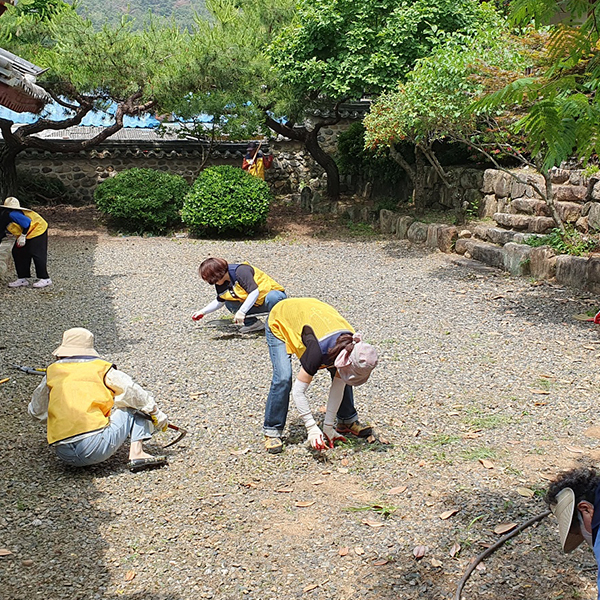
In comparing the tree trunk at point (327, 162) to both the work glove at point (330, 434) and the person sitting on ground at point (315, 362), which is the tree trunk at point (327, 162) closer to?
the person sitting on ground at point (315, 362)

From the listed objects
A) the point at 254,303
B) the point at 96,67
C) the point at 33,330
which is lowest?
the point at 33,330

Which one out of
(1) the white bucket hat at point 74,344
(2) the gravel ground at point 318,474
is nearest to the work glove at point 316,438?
(2) the gravel ground at point 318,474

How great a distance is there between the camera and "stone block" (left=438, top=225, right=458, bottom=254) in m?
12.2

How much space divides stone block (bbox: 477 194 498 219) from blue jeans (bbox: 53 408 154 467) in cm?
924

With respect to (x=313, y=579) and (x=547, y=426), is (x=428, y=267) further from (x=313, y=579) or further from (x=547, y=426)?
(x=313, y=579)

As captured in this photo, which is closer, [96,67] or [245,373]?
[245,373]

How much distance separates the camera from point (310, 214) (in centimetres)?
1702

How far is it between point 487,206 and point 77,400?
9.62 meters

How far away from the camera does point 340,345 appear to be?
4.08 meters

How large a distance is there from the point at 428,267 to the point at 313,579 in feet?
27.5

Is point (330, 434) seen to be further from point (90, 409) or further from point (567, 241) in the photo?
A: point (567, 241)

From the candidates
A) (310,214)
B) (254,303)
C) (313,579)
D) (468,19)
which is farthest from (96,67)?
(313,579)

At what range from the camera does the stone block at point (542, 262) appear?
9641mm

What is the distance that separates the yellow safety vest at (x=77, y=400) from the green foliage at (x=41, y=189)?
14.3m
